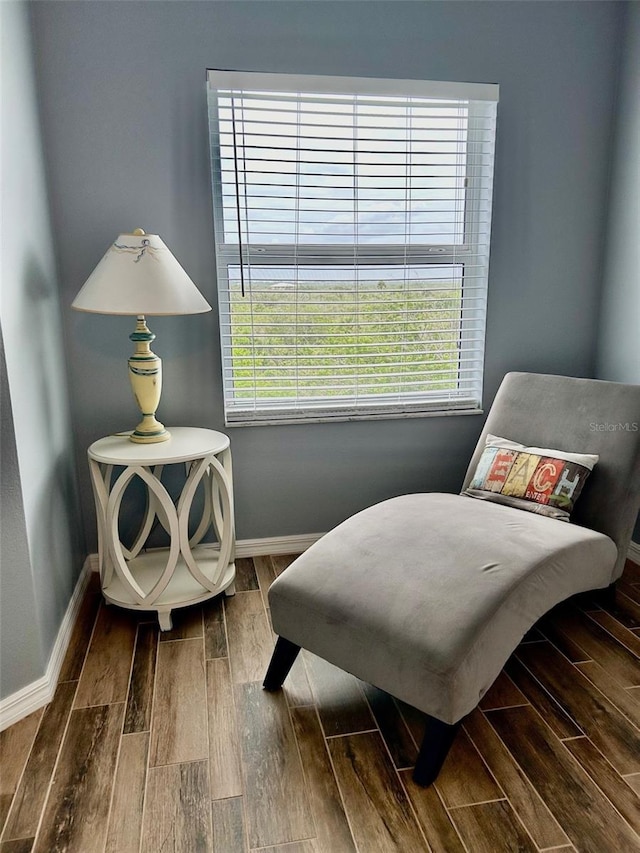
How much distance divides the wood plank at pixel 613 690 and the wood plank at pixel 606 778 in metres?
0.19

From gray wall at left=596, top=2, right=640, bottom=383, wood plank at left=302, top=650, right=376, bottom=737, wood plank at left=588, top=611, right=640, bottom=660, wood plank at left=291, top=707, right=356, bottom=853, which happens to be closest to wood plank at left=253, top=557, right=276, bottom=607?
wood plank at left=302, top=650, right=376, bottom=737

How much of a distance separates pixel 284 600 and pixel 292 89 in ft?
6.03

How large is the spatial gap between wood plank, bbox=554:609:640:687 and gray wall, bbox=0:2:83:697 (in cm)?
171

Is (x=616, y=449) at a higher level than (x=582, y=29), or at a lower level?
lower

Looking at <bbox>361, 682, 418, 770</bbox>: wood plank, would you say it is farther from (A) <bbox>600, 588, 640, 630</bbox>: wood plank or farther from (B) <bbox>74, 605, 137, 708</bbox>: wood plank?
(A) <bbox>600, 588, 640, 630</bbox>: wood plank

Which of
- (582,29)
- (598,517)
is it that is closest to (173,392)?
(598,517)

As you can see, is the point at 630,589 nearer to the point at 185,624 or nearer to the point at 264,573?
the point at 264,573

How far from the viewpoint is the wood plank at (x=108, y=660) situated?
1882 mm

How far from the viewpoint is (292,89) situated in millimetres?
2363

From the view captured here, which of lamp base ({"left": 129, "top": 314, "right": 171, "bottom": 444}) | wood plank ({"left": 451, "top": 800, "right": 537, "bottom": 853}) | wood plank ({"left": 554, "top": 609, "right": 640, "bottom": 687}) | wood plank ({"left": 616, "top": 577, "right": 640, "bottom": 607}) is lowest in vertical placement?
wood plank ({"left": 451, "top": 800, "right": 537, "bottom": 853})

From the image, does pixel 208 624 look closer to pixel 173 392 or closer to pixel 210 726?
pixel 210 726

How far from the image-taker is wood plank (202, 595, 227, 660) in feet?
6.87

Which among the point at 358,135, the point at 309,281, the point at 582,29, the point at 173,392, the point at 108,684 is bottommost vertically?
the point at 108,684

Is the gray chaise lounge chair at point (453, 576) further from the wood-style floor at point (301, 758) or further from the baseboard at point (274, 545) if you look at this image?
the baseboard at point (274, 545)
